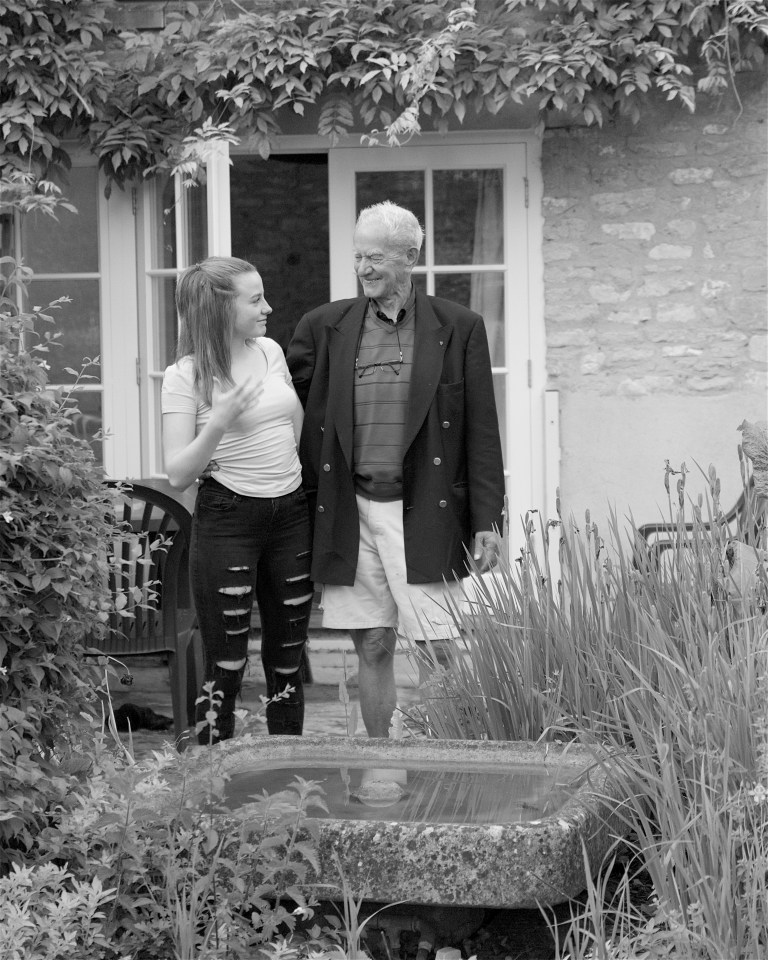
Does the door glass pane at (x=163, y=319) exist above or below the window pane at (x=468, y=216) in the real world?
below

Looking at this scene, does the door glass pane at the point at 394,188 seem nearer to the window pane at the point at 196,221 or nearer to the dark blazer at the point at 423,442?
the window pane at the point at 196,221

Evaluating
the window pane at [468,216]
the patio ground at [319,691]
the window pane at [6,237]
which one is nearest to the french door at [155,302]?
the window pane at [6,237]

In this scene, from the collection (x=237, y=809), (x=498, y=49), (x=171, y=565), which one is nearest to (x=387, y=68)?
(x=498, y=49)

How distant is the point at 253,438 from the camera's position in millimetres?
3266

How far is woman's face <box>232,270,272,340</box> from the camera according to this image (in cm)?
323

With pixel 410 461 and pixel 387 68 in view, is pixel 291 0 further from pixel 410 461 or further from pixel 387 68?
pixel 410 461

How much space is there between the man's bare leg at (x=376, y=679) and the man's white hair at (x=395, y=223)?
3.41 ft

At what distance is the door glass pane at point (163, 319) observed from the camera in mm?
5836

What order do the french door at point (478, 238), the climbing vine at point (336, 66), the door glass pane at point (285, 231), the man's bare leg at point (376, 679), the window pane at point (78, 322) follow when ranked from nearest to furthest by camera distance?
the man's bare leg at point (376, 679)
the climbing vine at point (336, 66)
the french door at point (478, 238)
the window pane at point (78, 322)
the door glass pane at point (285, 231)

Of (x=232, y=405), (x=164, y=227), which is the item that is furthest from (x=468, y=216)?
(x=232, y=405)

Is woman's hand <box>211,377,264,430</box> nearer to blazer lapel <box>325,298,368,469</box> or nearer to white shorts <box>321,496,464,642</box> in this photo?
blazer lapel <box>325,298,368,469</box>

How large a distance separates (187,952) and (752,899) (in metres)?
0.82

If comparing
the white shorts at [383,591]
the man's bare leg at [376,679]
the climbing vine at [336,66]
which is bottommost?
the man's bare leg at [376,679]

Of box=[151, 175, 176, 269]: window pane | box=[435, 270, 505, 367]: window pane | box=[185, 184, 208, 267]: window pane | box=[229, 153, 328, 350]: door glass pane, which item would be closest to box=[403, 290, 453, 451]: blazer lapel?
box=[185, 184, 208, 267]: window pane
